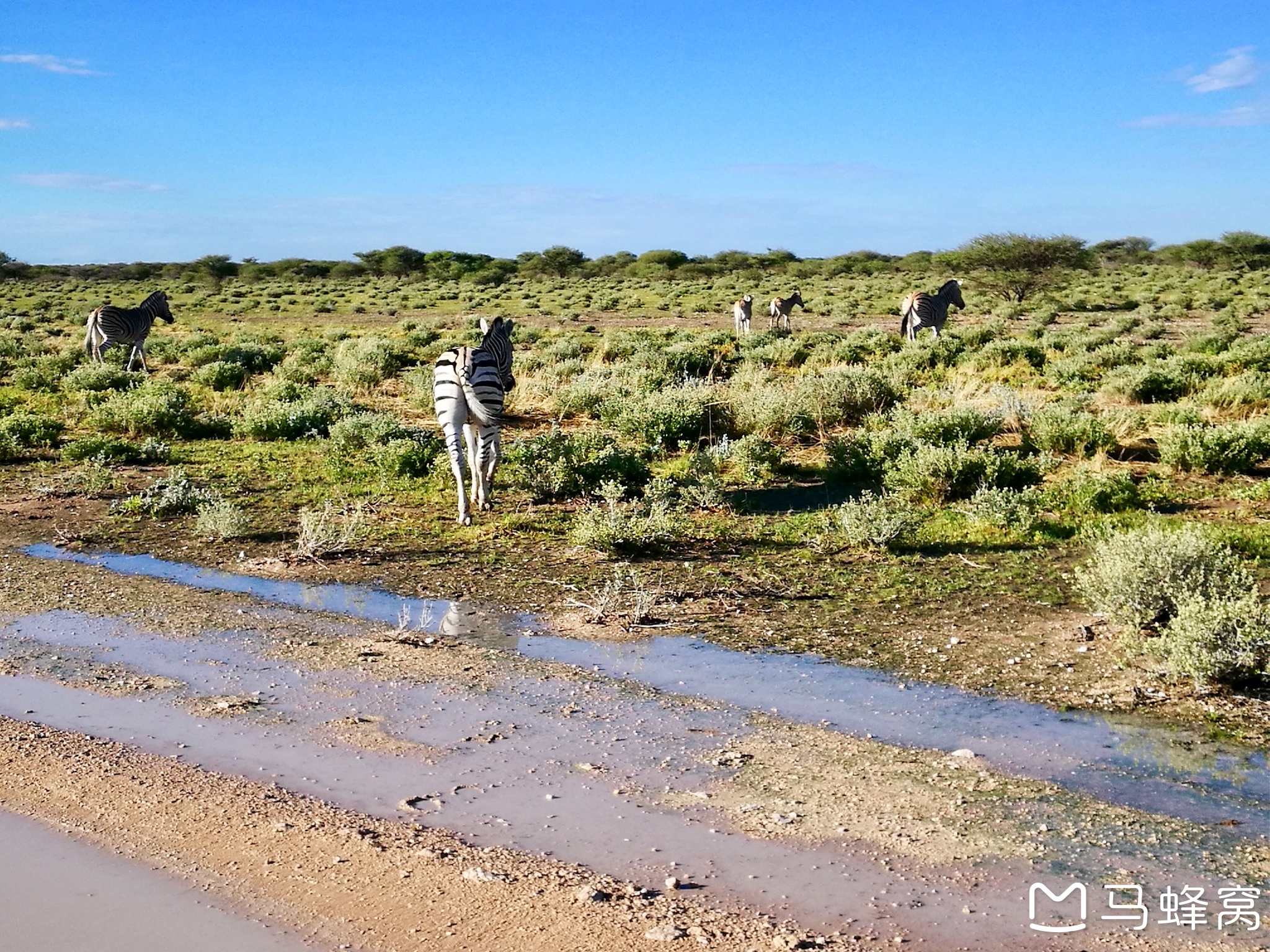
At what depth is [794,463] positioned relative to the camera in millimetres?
Result: 12570

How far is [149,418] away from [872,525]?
10.6 m

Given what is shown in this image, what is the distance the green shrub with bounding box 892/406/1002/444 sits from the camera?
40.1ft

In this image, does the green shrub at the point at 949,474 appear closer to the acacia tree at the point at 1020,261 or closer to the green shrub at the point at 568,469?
the green shrub at the point at 568,469

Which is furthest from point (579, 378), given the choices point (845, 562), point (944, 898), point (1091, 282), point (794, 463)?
point (1091, 282)

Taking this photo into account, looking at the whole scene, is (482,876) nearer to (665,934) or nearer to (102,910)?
(665,934)

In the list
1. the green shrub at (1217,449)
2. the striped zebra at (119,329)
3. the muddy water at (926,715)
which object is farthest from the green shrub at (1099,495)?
the striped zebra at (119,329)

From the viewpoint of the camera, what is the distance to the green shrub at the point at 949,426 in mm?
12211

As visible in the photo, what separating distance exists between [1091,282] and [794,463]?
40342mm

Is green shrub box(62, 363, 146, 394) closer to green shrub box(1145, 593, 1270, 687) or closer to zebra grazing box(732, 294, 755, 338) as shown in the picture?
zebra grazing box(732, 294, 755, 338)

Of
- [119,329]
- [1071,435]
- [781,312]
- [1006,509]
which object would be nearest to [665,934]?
[1006,509]

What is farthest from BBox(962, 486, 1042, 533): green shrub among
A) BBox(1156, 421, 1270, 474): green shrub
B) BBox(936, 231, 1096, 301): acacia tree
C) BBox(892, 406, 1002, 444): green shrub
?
BBox(936, 231, 1096, 301): acacia tree

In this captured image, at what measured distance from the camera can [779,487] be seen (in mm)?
11773

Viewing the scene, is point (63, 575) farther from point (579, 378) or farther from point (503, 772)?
point (579, 378)

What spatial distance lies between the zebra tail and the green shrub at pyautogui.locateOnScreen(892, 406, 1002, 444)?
448cm
